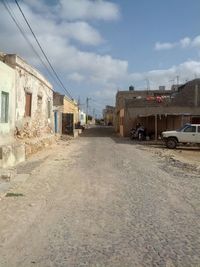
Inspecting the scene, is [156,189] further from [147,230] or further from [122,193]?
[147,230]

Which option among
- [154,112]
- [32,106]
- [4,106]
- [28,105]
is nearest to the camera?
[4,106]

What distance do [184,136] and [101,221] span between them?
75.5 feet

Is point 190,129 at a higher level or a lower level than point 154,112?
lower

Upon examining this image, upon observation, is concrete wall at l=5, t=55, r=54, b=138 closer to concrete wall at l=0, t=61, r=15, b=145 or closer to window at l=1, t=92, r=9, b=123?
concrete wall at l=0, t=61, r=15, b=145

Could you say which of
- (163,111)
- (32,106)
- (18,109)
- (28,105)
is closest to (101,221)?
(18,109)

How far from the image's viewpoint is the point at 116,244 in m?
6.09

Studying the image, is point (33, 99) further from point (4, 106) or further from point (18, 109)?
point (4, 106)

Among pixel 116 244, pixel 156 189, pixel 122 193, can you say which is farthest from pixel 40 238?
pixel 156 189

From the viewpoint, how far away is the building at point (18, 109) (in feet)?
54.0

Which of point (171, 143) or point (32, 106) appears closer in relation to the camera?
point (32, 106)

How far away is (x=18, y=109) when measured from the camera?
19.6 m

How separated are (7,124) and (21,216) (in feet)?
33.5

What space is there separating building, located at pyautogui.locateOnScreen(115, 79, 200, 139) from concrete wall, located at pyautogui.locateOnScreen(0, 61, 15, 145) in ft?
73.0

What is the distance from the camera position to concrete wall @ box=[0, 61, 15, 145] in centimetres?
1665
